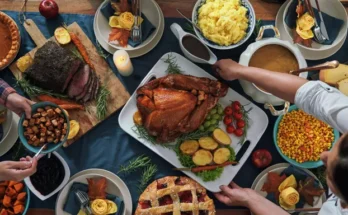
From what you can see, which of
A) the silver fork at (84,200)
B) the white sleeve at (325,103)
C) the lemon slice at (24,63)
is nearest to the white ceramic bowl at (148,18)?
the lemon slice at (24,63)

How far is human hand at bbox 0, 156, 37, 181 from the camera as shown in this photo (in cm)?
170

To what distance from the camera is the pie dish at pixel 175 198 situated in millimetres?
1962

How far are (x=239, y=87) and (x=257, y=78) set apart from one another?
368 millimetres

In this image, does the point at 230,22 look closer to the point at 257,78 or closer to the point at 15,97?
the point at 257,78

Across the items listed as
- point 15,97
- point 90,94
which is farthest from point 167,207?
point 15,97

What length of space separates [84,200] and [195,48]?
2.82 feet

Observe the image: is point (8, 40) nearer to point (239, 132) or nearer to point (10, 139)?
point (10, 139)

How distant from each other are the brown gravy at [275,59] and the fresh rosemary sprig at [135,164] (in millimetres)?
669

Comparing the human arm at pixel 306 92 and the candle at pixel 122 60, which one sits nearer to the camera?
the human arm at pixel 306 92

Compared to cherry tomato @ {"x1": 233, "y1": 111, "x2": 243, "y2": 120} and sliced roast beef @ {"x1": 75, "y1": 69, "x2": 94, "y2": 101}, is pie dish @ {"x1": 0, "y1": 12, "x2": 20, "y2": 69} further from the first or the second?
cherry tomato @ {"x1": 233, "y1": 111, "x2": 243, "y2": 120}

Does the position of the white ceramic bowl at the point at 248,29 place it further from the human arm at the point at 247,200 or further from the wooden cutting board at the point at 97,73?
the human arm at the point at 247,200

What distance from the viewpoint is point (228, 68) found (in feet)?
6.19

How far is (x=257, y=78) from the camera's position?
1.77m

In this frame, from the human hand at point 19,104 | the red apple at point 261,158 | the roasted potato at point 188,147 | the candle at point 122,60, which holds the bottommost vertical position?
the red apple at point 261,158
